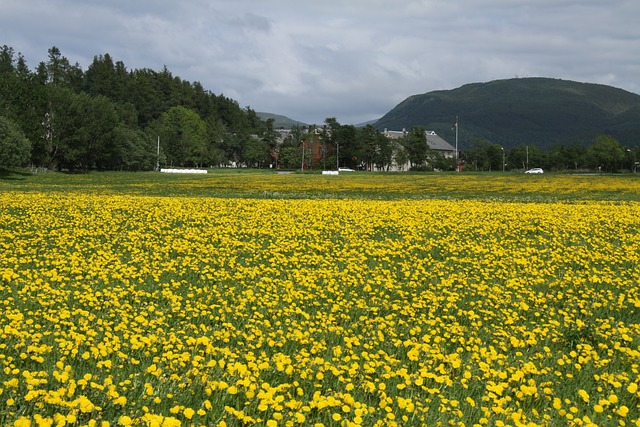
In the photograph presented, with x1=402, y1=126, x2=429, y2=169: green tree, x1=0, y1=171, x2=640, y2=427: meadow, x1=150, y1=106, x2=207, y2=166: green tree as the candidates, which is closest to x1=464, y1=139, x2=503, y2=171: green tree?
x1=402, y1=126, x2=429, y2=169: green tree

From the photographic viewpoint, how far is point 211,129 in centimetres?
16750

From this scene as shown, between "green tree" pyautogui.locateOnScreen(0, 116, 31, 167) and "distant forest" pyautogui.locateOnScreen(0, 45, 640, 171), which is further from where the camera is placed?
"distant forest" pyautogui.locateOnScreen(0, 45, 640, 171)

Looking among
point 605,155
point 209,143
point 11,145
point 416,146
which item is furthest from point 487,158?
point 11,145

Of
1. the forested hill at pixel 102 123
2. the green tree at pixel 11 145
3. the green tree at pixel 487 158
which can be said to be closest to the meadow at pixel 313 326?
the green tree at pixel 11 145

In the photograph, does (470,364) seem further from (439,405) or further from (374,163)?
(374,163)

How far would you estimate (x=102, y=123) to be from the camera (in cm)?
8769

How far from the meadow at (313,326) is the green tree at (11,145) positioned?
45424 mm

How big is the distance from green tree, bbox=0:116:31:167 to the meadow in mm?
45424

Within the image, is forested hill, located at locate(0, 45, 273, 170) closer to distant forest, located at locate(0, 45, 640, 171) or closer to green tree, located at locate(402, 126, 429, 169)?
distant forest, located at locate(0, 45, 640, 171)

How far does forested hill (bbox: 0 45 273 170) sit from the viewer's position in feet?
239

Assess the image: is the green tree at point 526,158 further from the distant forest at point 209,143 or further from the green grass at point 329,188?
the green grass at point 329,188

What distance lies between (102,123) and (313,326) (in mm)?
88295

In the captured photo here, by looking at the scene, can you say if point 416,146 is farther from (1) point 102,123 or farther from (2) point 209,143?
(1) point 102,123

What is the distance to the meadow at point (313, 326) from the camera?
213 inches
